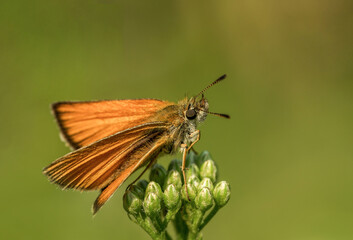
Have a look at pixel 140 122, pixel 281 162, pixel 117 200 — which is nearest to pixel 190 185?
pixel 140 122

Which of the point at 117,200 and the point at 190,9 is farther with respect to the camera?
the point at 190,9

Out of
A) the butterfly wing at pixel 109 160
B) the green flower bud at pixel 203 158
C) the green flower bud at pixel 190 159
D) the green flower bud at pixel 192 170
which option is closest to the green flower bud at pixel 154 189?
the butterfly wing at pixel 109 160

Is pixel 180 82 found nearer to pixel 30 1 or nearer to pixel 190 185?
pixel 30 1

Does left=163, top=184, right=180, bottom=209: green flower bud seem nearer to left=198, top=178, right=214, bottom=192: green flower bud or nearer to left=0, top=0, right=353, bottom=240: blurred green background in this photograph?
left=198, top=178, right=214, bottom=192: green flower bud

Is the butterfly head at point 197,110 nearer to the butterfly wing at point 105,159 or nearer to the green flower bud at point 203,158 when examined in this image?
the butterfly wing at point 105,159

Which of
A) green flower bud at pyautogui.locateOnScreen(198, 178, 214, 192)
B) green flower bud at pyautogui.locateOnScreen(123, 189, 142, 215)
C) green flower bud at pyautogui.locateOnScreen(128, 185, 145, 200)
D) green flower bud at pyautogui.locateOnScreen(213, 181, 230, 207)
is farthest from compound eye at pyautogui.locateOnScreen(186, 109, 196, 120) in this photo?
green flower bud at pyautogui.locateOnScreen(123, 189, 142, 215)

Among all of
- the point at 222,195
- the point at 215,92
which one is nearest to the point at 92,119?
the point at 222,195

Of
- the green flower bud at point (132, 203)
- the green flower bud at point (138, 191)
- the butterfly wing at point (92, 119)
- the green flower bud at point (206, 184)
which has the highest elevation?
the butterfly wing at point (92, 119)

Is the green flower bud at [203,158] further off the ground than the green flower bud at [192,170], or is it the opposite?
the green flower bud at [203,158]
